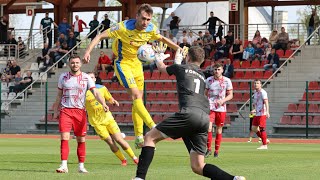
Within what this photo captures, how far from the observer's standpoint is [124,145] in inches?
677

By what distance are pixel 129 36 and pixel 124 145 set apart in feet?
6.59

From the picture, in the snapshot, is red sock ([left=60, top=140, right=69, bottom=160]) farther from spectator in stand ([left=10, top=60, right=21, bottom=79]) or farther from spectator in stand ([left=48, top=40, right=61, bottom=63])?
spectator in stand ([left=48, top=40, right=61, bottom=63])

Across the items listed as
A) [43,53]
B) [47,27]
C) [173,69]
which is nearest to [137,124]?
[173,69]

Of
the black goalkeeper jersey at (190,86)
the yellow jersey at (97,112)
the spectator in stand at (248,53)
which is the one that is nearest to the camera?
the black goalkeeper jersey at (190,86)

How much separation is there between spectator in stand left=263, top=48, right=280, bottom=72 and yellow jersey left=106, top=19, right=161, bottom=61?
22232mm

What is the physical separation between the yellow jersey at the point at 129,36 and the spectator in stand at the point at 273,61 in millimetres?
22232

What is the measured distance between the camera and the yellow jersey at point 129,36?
1686 centimetres

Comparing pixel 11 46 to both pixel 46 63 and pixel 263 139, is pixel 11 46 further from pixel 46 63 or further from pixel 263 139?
pixel 263 139

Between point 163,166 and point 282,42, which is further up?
point 282,42

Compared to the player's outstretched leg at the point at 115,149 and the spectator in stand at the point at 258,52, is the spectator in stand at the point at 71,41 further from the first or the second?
the player's outstretched leg at the point at 115,149

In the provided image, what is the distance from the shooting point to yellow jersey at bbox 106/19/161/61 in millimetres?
16859

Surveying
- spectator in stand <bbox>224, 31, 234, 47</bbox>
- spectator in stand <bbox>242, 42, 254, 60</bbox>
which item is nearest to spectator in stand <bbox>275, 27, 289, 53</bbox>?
spectator in stand <bbox>242, 42, 254, 60</bbox>

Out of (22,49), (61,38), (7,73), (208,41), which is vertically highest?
(61,38)

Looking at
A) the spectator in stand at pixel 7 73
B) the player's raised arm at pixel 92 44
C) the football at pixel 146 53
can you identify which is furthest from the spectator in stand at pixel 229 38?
the football at pixel 146 53
